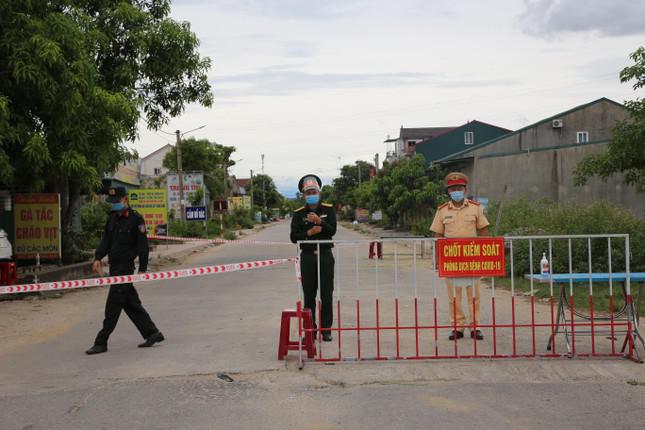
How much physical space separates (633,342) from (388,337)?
2.77 metres

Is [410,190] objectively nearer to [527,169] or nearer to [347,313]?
[527,169]

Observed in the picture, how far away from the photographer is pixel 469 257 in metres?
7.02

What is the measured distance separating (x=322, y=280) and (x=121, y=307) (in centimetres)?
234

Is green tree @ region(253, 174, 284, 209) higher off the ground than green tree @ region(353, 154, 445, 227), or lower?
higher

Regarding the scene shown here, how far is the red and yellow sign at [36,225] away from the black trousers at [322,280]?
9.30 meters

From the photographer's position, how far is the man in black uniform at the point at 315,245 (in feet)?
25.4

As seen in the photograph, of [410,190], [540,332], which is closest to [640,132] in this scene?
[540,332]

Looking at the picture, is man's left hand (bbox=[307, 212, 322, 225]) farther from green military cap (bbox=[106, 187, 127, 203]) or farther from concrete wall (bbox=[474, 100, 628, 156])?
concrete wall (bbox=[474, 100, 628, 156])

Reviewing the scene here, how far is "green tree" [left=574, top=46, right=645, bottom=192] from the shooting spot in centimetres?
1283

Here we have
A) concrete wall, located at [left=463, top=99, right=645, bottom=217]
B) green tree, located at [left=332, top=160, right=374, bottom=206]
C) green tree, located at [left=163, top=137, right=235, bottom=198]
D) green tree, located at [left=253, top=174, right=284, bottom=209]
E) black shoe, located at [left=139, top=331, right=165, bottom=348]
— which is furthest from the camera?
green tree, located at [left=253, top=174, right=284, bottom=209]

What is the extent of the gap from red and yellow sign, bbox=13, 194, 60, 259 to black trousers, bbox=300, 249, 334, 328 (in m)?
9.30

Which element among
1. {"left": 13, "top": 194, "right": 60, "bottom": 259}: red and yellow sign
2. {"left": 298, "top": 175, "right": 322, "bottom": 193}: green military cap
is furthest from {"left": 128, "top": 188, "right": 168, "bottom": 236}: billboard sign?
{"left": 298, "top": 175, "right": 322, "bottom": 193}: green military cap

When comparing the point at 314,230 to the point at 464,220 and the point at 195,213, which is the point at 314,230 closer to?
the point at 464,220

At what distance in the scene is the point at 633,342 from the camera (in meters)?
6.84
